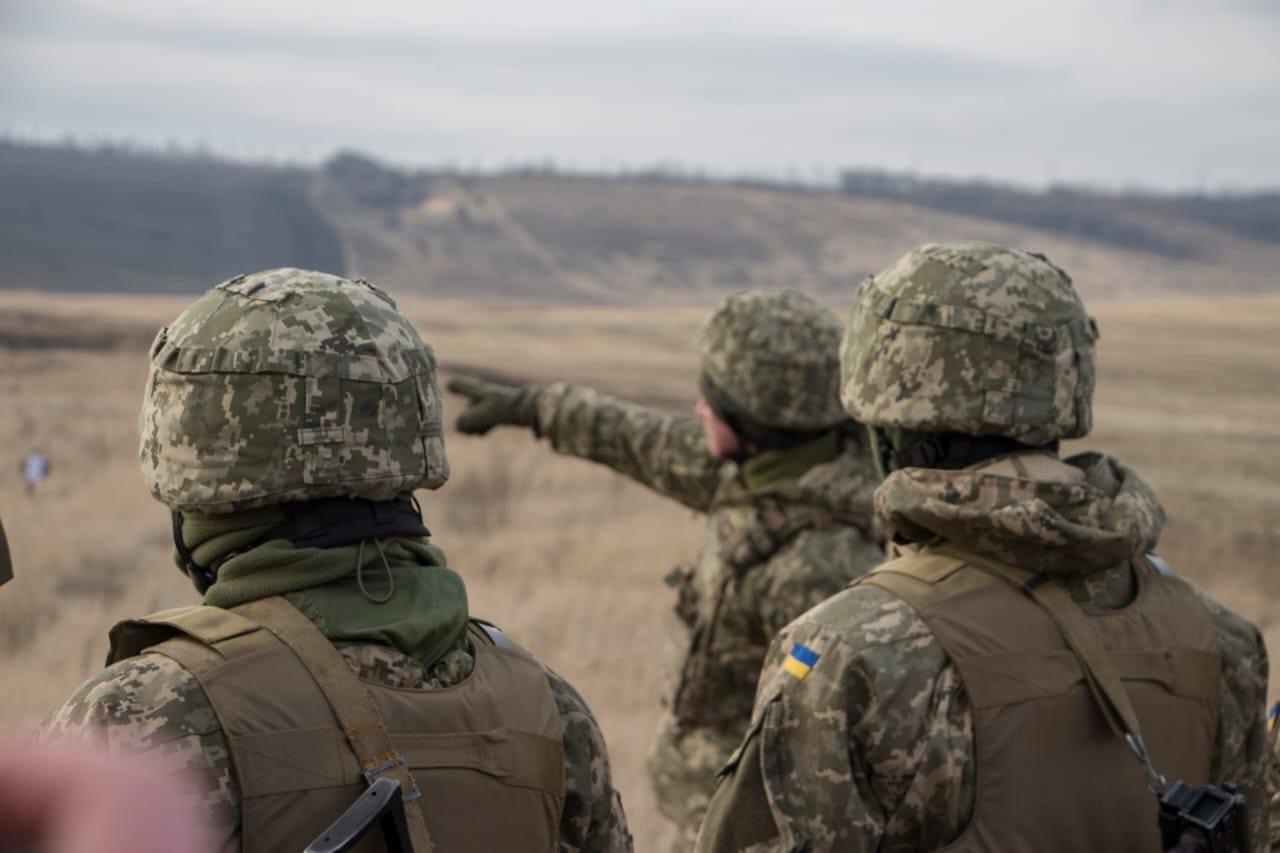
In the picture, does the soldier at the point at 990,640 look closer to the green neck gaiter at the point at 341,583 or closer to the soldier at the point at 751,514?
the green neck gaiter at the point at 341,583

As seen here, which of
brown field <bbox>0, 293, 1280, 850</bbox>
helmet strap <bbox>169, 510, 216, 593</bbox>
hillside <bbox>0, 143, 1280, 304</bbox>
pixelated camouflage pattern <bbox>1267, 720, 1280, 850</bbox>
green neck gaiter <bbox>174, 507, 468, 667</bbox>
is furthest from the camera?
hillside <bbox>0, 143, 1280, 304</bbox>

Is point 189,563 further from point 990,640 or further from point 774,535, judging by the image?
point 774,535

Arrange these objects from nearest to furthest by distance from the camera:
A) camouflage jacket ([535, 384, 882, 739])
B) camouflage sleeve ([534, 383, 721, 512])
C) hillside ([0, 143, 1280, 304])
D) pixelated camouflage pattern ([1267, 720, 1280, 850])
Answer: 1. pixelated camouflage pattern ([1267, 720, 1280, 850])
2. camouflage jacket ([535, 384, 882, 739])
3. camouflage sleeve ([534, 383, 721, 512])
4. hillside ([0, 143, 1280, 304])

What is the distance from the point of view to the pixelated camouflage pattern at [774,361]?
14.4ft

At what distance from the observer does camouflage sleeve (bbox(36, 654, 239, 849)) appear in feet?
6.23

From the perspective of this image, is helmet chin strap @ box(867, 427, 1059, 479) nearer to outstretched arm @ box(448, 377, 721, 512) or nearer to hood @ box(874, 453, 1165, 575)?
hood @ box(874, 453, 1165, 575)

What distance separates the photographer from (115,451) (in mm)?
11695

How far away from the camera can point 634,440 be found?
16.5 feet

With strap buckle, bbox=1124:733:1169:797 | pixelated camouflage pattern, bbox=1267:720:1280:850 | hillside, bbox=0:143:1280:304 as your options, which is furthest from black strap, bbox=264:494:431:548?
Answer: hillside, bbox=0:143:1280:304

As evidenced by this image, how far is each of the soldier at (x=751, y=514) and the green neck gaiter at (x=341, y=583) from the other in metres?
1.91

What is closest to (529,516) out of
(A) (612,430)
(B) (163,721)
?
(A) (612,430)

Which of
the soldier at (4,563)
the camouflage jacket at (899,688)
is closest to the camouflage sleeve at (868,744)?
the camouflage jacket at (899,688)

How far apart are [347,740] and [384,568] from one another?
1.01 feet

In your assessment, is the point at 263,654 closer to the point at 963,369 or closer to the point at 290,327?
the point at 290,327
